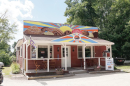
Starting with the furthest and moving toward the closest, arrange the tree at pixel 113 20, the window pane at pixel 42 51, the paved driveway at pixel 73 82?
the tree at pixel 113 20 → the window pane at pixel 42 51 → the paved driveway at pixel 73 82

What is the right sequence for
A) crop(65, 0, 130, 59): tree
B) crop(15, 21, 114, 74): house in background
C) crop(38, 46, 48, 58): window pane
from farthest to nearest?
crop(65, 0, 130, 59): tree < crop(38, 46, 48, 58): window pane < crop(15, 21, 114, 74): house in background

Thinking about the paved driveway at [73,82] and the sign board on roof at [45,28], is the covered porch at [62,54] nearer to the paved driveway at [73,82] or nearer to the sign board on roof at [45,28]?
the sign board on roof at [45,28]

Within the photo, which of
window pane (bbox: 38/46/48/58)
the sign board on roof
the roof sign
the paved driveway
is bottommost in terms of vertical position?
the paved driveway

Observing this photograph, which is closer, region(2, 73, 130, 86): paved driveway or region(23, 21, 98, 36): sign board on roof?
region(2, 73, 130, 86): paved driveway

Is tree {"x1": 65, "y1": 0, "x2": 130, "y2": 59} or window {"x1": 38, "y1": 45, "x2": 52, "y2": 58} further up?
tree {"x1": 65, "y1": 0, "x2": 130, "y2": 59}

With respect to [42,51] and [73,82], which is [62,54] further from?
[73,82]

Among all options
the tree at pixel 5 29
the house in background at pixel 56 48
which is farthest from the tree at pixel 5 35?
the house in background at pixel 56 48

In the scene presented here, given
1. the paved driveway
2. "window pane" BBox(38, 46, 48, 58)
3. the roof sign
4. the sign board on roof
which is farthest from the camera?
the sign board on roof

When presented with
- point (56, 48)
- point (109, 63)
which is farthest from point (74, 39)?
point (109, 63)

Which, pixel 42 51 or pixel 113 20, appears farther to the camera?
pixel 113 20

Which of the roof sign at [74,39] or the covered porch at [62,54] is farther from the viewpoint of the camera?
the covered porch at [62,54]

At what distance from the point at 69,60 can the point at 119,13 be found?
1351 cm

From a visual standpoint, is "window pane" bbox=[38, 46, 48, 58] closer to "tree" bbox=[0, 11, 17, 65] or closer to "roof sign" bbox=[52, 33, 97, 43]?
"roof sign" bbox=[52, 33, 97, 43]

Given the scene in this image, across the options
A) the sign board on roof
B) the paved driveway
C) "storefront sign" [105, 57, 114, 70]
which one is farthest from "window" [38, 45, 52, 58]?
"storefront sign" [105, 57, 114, 70]
